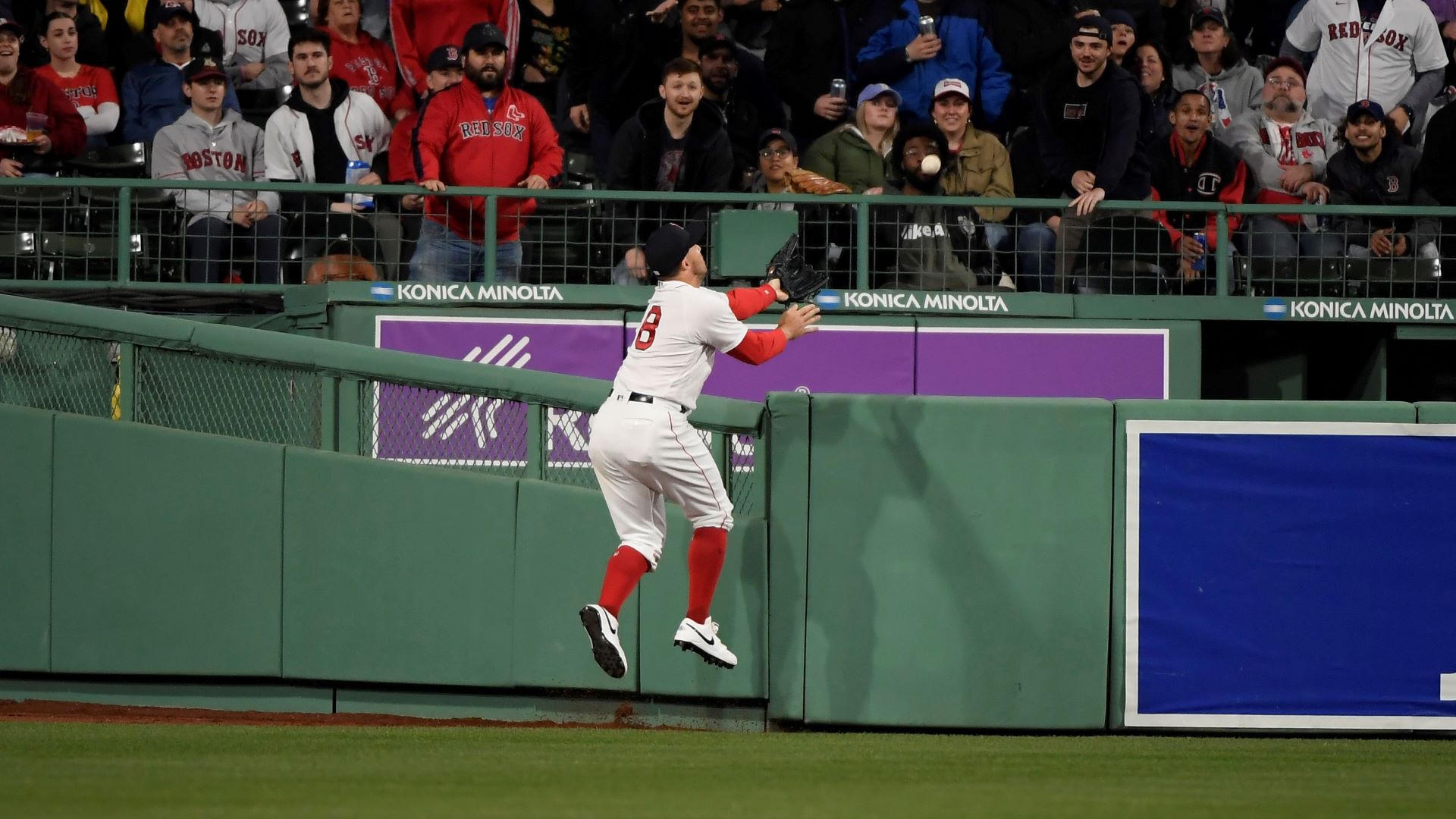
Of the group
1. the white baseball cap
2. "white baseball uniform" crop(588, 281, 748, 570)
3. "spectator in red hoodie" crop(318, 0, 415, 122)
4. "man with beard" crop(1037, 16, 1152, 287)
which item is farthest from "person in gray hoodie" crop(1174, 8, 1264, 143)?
"white baseball uniform" crop(588, 281, 748, 570)

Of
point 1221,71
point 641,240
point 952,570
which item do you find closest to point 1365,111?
point 1221,71

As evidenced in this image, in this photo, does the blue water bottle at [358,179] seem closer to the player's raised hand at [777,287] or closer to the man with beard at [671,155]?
the man with beard at [671,155]

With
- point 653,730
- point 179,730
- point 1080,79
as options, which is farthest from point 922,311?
point 179,730

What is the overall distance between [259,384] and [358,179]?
11.6 ft

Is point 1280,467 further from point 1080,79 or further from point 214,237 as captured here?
point 214,237

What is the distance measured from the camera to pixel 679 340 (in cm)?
756

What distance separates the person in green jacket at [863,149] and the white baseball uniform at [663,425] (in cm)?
450

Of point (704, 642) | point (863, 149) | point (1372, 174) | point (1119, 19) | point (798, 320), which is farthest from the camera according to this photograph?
point (1119, 19)

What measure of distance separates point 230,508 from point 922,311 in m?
4.79

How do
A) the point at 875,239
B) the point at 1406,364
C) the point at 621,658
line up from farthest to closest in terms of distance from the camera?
the point at 1406,364 → the point at 875,239 → the point at 621,658

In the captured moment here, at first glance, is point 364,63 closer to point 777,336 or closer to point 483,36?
point 483,36

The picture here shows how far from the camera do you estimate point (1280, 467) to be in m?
8.00

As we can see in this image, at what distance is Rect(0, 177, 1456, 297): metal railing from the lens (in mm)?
10969

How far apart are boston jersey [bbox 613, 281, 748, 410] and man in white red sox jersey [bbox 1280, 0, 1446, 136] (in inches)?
318
